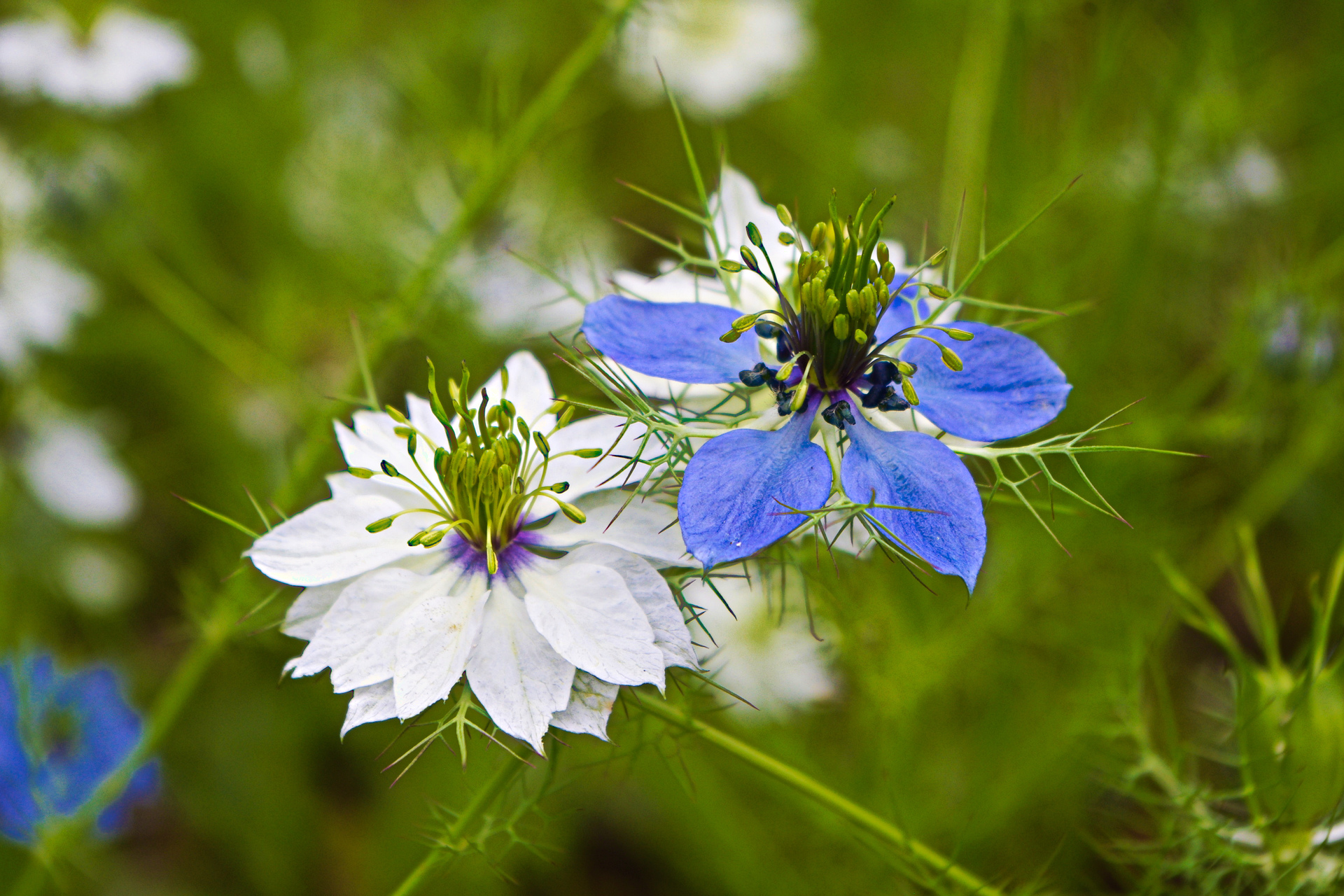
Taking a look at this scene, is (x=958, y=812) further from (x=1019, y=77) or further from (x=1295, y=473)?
(x=1019, y=77)

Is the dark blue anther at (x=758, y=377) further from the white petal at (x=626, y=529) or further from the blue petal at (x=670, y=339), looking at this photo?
the white petal at (x=626, y=529)

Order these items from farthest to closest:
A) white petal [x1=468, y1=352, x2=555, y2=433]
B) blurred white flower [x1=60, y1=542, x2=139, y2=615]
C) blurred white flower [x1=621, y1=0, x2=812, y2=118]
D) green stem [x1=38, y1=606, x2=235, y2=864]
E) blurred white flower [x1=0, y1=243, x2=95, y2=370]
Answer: blurred white flower [x1=621, y1=0, x2=812, y2=118] < blurred white flower [x1=60, y1=542, x2=139, y2=615] < blurred white flower [x1=0, y1=243, x2=95, y2=370] < green stem [x1=38, y1=606, x2=235, y2=864] < white petal [x1=468, y1=352, x2=555, y2=433]

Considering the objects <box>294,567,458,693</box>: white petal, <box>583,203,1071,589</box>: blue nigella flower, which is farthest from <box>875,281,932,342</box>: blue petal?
<box>294,567,458,693</box>: white petal

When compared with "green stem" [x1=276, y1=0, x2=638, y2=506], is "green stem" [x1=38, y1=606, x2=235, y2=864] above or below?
below

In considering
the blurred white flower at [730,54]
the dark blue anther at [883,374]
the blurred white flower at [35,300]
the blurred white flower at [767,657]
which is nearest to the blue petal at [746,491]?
the dark blue anther at [883,374]

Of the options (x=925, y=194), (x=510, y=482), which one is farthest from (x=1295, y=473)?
(x=510, y=482)

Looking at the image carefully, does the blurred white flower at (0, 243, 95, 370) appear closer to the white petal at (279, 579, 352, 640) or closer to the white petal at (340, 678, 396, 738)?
the white petal at (279, 579, 352, 640)

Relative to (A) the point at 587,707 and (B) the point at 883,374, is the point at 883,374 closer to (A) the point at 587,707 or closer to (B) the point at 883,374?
(B) the point at 883,374
